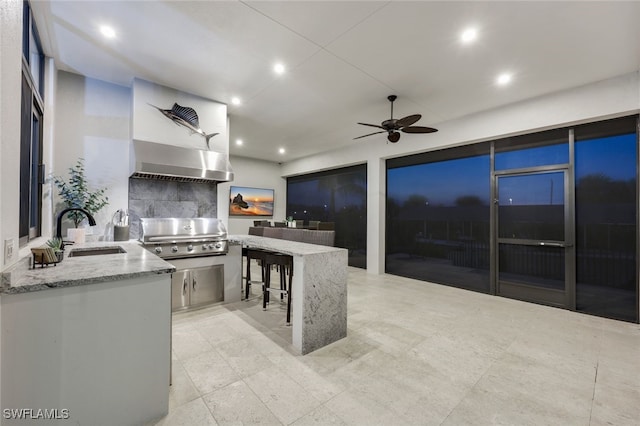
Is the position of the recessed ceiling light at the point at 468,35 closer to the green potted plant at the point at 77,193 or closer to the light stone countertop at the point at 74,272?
the light stone countertop at the point at 74,272

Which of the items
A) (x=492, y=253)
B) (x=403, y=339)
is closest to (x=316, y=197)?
(x=492, y=253)

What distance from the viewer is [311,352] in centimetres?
237

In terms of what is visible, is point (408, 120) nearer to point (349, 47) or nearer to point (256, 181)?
point (349, 47)

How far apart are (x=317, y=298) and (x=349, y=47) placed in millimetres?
2541

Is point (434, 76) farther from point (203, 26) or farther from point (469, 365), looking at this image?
point (469, 365)

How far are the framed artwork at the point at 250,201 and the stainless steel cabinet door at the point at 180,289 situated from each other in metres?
4.19

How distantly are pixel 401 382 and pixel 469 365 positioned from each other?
0.70 metres

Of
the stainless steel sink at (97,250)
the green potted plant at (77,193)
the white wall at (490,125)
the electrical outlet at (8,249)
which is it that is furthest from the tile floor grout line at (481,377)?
the green potted plant at (77,193)

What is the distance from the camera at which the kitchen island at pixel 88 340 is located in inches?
47.4

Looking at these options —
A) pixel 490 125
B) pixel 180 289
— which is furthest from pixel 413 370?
pixel 490 125

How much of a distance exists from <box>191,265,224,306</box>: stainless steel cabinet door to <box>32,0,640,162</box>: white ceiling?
249 centimetres

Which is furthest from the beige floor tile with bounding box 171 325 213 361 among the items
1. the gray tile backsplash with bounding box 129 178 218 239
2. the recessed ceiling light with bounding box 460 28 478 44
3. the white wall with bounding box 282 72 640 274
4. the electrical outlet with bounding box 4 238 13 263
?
the white wall with bounding box 282 72 640 274

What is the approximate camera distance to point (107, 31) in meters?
2.52

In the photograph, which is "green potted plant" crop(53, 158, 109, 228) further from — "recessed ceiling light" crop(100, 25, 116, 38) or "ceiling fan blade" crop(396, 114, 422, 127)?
"ceiling fan blade" crop(396, 114, 422, 127)
